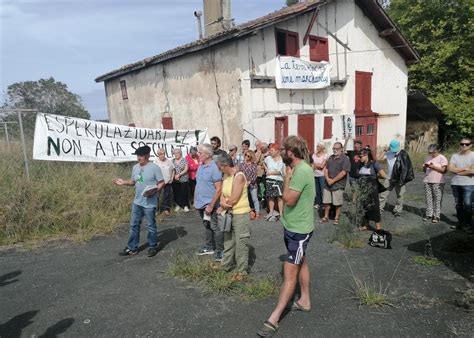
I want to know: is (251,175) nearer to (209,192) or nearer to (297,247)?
(209,192)

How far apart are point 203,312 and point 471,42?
17.9 metres

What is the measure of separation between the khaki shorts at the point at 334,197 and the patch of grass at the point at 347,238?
0.80 metres

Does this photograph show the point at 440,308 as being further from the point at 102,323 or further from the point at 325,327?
the point at 102,323

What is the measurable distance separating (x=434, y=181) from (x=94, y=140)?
7.56 m

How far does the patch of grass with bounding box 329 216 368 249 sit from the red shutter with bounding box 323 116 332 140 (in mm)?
6907

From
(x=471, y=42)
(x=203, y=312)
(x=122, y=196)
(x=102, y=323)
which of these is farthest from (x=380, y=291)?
(x=471, y=42)

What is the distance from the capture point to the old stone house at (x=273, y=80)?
33.4ft

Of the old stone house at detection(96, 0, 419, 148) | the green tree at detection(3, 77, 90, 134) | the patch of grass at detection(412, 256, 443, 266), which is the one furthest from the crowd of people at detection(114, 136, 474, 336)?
the green tree at detection(3, 77, 90, 134)

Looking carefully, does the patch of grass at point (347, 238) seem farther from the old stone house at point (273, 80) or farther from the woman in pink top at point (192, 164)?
the old stone house at point (273, 80)

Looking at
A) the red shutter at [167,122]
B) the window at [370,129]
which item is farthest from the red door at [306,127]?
the red shutter at [167,122]

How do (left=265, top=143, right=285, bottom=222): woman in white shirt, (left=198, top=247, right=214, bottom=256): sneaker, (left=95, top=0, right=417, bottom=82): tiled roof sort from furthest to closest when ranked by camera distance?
1. (left=95, top=0, right=417, bottom=82): tiled roof
2. (left=265, top=143, right=285, bottom=222): woman in white shirt
3. (left=198, top=247, right=214, bottom=256): sneaker

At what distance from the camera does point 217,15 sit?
1221cm

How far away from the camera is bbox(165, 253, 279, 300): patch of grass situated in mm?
4164

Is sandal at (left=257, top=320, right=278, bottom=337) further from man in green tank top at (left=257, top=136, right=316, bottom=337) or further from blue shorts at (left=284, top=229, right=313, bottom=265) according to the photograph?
blue shorts at (left=284, top=229, right=313, bottom=265)
